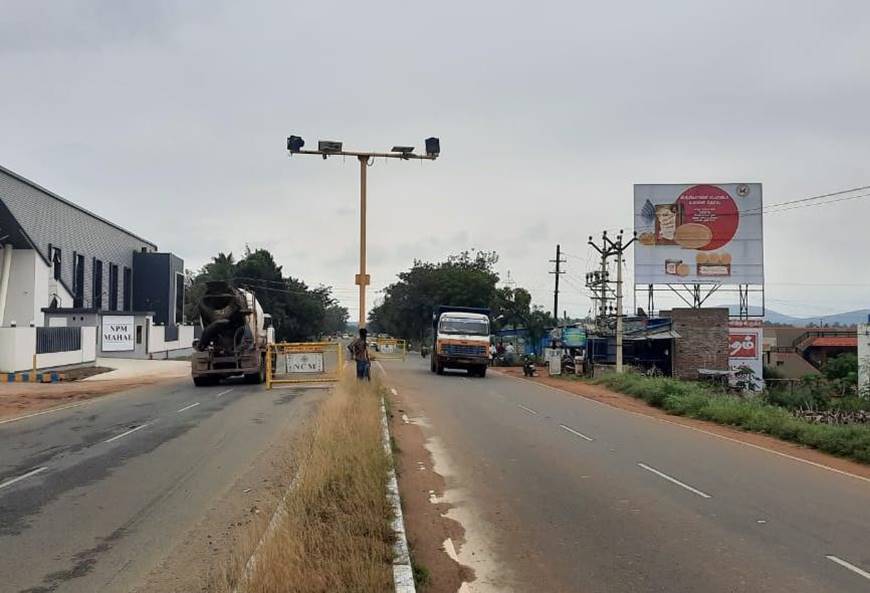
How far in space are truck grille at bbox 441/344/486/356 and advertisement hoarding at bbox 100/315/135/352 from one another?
80.3ft

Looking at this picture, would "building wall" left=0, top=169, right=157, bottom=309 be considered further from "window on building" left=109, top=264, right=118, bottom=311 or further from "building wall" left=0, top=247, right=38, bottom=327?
"building wall" left=0, top=247, right=38, bottom=327

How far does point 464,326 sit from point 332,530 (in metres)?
30.4

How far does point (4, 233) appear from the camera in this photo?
42.7 metres

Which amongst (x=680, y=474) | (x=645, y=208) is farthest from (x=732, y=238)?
(x=680, y=474)

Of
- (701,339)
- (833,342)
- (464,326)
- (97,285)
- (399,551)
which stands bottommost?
(399,551)

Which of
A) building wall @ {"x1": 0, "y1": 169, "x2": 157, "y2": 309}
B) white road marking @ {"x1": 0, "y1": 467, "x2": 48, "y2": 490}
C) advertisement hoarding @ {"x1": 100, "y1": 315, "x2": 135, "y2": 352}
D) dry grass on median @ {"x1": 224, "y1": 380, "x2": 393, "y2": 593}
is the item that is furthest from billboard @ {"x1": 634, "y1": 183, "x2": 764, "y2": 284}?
white road marking @ {"x1": 0, "y1": 467, "x2": 48, "y2": 490}

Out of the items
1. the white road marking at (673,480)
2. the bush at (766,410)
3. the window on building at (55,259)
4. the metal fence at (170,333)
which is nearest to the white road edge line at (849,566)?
the white road marking at (673,480)

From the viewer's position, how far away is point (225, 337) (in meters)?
28.7

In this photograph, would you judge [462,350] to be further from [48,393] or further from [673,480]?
[673,480]

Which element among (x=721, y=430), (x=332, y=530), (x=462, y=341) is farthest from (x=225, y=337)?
(x=332, y=530)

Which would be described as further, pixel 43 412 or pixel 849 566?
pixel 43 412

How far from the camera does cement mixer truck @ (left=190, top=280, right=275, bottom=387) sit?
28.2 m

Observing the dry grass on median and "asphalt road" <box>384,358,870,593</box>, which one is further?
"asphalt road" <box>384,358,870,593</box>

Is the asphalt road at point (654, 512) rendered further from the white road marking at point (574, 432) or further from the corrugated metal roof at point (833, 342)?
the corrugated metal roof at point (833, 342)
